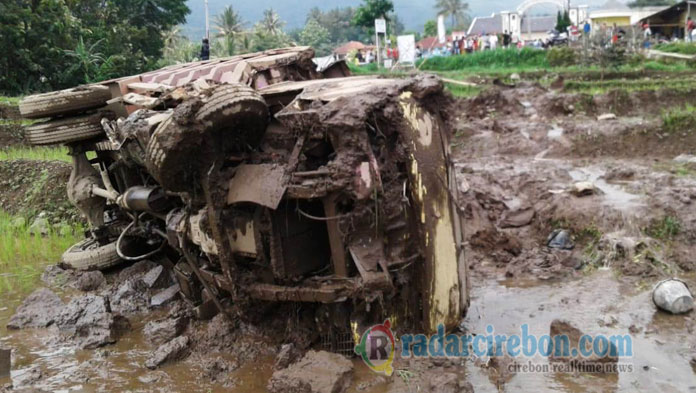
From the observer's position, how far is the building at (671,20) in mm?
32688

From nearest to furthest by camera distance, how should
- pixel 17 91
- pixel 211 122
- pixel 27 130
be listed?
pixel 211 122 → pixel 27 130 → pixel 17 91

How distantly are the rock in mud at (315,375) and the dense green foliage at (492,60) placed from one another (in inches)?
947

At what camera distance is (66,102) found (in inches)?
228

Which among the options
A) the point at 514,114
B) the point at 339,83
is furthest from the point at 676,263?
the point at 514,114

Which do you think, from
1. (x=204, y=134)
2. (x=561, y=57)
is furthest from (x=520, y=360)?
(x=561, y=57)

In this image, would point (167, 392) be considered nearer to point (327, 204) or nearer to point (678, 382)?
point (327, 204)

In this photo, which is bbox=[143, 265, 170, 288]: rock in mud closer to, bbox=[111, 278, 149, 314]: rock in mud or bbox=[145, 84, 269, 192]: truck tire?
bbox=[111, 278, 149, 314]: rock in mud

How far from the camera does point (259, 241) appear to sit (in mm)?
4215

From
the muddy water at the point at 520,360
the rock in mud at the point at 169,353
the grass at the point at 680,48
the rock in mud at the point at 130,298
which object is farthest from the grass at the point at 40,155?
the grass at the point at 680,48

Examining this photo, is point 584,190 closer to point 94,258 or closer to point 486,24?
point 94,258

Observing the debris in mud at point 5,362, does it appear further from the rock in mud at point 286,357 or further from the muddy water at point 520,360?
the rock in mud at point 286,357

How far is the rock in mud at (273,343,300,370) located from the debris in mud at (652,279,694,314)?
2.99 m

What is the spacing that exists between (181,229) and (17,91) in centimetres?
1854

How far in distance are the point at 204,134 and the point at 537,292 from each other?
3.43 m
